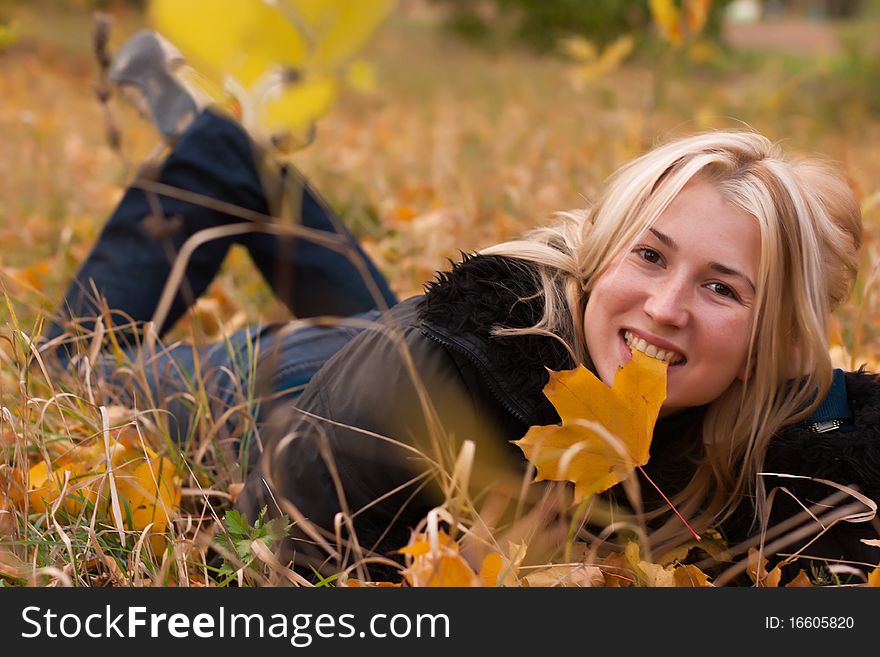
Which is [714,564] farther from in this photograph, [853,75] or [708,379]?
[853,75]

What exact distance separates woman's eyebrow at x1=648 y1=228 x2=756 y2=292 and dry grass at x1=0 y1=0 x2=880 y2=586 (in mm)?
416

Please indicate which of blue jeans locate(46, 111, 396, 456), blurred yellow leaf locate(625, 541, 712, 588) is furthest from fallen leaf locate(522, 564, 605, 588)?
blue jeans locate(46, 111, 396, 456)

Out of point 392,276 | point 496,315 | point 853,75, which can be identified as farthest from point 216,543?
point 853,75

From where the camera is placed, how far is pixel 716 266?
126 centimetres

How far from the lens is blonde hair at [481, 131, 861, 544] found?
1312mm

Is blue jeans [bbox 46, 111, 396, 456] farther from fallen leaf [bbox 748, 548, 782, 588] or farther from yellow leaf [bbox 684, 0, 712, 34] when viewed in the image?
yellow leaf [bbox 684, 0, 712, 34]

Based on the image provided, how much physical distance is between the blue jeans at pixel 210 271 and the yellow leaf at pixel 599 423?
811 millimetres

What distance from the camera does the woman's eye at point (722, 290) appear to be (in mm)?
1282

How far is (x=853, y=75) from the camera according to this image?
7645 mm

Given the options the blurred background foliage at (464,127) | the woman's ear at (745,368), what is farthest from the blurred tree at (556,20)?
the woman's ear at (745,368)

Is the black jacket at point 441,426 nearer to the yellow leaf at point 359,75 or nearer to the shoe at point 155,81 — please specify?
the yellow leaf at point 359,75

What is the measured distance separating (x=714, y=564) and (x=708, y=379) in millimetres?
300

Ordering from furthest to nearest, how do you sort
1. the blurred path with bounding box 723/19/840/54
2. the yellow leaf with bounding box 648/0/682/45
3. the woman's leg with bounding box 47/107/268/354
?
the blurred path with bounding box 723/19/840/54 < the yellow leaf with bounding box 648/0/682/45 < the woman's leg with bounding box 47/107/268/354


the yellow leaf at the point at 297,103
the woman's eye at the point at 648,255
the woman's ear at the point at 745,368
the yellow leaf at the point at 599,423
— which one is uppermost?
the woman's eye at the point at 648,255
